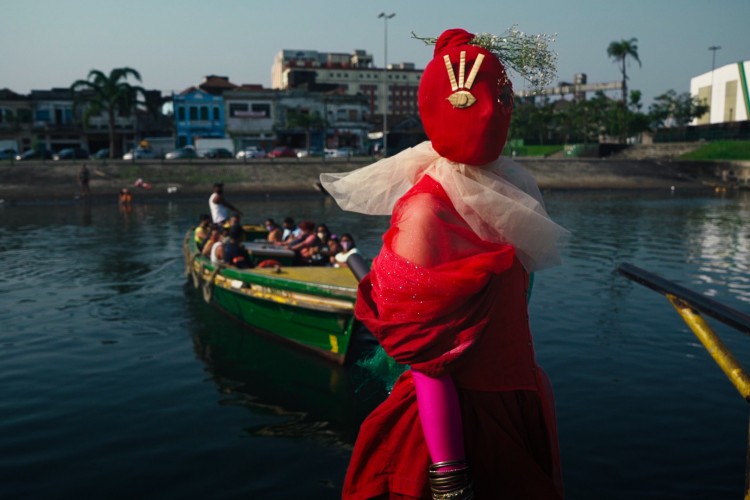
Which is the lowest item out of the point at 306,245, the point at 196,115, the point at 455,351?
the point at 306,245

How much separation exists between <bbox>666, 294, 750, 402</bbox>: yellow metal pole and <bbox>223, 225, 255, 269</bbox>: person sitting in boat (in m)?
8.94

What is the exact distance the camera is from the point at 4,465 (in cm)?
617

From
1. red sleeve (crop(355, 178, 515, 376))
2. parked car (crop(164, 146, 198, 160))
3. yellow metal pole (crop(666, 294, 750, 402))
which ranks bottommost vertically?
yellow metal pole (crop(666, 294, 750, 402))

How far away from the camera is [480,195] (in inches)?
75.5

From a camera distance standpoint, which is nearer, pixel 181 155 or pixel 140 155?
pixel 140 155

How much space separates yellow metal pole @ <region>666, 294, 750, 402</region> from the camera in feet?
6.74

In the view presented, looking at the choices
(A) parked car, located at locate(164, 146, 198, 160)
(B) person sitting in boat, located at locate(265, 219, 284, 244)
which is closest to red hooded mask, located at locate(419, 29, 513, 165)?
(B) person sitting in boat, located at locate(265, 219, 284, 244)

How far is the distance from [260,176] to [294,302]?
3611cm

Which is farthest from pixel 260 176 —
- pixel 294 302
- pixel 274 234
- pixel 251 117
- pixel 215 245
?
pixel 294 302

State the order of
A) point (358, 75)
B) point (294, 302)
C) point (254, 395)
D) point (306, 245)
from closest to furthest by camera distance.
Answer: point (254, 395) → point (294, 302) → point (306, 245) → point (358, 75)

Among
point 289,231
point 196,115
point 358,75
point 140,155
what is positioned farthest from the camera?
point 358,75

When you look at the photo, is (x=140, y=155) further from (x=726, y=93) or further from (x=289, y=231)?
(x=726, y=93)

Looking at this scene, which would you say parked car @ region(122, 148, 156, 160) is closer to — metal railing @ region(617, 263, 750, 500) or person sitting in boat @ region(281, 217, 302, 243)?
person sitting in boat @ region(281, 217, 302, 243)

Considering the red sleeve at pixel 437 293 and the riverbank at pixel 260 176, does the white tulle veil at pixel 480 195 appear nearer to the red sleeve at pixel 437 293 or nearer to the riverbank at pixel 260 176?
the red sleeve at pixel 437 293
